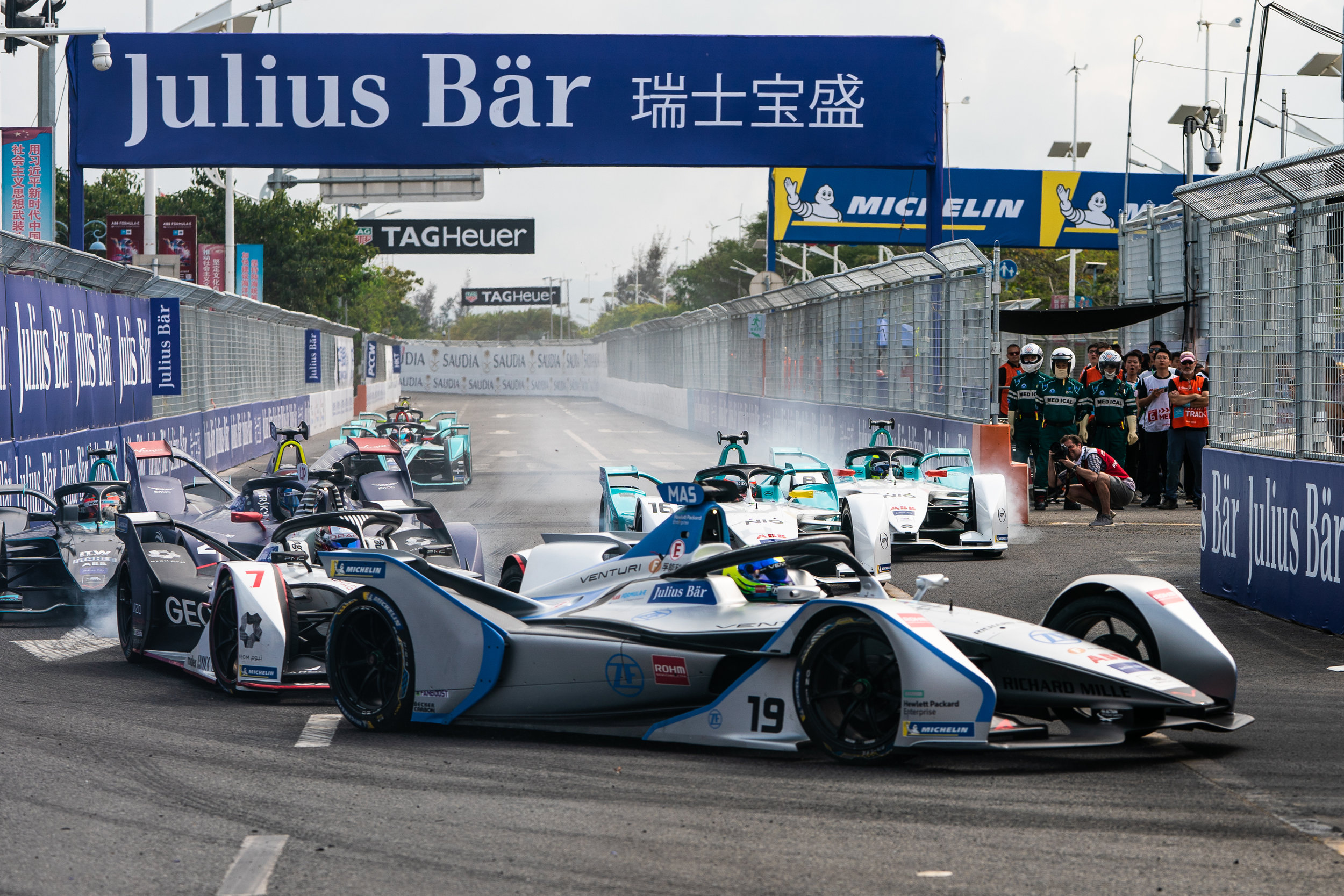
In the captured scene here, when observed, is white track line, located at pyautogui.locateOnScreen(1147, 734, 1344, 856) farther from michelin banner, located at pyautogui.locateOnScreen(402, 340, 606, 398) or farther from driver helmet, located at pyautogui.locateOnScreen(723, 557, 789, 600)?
michelin banner, located at pyautogui.locateOnScreen(402, 340, 606, 398)

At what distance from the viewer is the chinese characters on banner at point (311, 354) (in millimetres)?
36281

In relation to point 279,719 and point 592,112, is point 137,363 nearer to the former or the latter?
point 592,112

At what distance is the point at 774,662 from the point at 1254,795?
1.70m

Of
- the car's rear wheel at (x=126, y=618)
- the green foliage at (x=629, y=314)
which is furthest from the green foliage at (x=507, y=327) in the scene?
the car's rear wheel at (x=126, y=618)

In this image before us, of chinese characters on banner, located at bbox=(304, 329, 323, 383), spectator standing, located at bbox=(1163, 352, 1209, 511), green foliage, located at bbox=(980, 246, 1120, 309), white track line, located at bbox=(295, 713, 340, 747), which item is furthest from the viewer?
green foliage, located at bbox=(980, 246, 1120, 309)

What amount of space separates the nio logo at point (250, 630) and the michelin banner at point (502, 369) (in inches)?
2471

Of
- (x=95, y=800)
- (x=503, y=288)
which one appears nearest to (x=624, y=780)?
(x=95, y=800)

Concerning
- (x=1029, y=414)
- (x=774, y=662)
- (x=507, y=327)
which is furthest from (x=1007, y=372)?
(x=507, y=327)

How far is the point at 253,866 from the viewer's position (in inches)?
164

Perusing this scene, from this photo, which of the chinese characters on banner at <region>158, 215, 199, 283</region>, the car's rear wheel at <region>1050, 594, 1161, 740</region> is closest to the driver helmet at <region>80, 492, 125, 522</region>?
the car's rear wheel at <region>1050, 594, 1161, 740</region>

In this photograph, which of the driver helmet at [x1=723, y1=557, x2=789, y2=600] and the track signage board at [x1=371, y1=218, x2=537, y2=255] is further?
the track signage board at [x1=371, y1=218, x2=537, y2=255]

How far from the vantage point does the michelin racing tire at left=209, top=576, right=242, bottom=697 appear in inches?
Result: 273

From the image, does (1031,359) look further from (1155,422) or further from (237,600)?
(237,600)

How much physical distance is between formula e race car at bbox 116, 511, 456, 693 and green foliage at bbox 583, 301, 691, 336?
11229 cm
